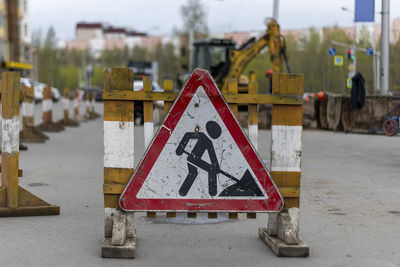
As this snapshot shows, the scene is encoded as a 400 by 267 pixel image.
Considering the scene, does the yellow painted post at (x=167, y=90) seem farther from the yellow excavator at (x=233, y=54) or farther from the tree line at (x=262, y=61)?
the tree line at (x=262, y=61)

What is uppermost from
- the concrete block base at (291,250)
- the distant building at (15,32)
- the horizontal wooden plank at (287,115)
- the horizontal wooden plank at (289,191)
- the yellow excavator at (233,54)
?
the distant building at (15,32)

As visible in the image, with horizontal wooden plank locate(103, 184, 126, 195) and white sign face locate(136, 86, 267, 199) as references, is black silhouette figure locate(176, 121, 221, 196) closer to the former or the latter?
white sign face locate(136, 86, 267, 199)

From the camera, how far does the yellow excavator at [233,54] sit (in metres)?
22.7

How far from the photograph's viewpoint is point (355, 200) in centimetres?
754

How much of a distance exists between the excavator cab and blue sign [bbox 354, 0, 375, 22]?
5.84 metres

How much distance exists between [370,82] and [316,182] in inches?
1248

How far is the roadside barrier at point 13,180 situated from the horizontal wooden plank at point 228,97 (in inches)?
70.3

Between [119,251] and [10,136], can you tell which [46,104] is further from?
[119,251]

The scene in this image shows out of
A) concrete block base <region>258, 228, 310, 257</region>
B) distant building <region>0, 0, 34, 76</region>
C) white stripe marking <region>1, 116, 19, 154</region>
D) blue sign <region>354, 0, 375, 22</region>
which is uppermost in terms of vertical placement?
distant building <region>0, 0, 34, 76</region>

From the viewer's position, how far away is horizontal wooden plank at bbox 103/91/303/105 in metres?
4.96

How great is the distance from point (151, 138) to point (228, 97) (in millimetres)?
636

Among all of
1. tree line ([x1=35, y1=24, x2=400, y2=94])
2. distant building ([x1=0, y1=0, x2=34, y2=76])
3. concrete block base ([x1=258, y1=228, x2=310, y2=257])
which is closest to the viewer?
concrete block base ([x1=258, y1=228, x2=310, y2=257])

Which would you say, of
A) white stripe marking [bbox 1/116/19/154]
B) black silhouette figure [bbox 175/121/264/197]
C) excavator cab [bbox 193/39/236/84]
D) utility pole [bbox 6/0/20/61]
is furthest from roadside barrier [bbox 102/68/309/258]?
utility pole [bbox 6/0/20/61]

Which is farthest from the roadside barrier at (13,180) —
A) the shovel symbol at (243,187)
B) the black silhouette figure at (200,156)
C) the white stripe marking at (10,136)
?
the shovel symbol at (243,187)
